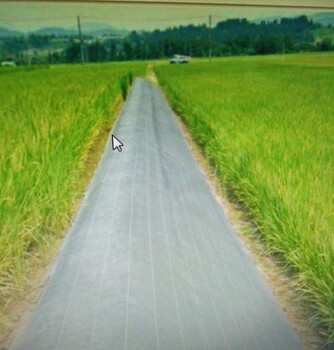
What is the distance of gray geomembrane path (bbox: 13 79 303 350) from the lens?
4.32 ft

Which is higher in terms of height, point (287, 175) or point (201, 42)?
point (201, 42)

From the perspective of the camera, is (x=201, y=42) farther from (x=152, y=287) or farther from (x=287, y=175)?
(x=152, y=287)

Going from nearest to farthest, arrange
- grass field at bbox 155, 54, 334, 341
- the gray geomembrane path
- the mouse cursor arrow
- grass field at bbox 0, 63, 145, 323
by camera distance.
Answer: the gray geomembrane path < grass field at bbox 155, 54, 334, 341 < grass field at bbox 0, 63, 145, 323 < the mouse cursor arrow

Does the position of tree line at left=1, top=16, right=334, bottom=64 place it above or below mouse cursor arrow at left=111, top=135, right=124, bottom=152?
above

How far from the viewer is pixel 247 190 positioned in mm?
2693

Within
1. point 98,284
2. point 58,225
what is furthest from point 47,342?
point 58,225

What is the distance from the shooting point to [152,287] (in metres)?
1.51

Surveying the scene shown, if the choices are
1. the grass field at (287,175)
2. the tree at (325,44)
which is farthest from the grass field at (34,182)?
the tree at (325,44)

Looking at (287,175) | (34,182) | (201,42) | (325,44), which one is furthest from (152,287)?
(201,42)

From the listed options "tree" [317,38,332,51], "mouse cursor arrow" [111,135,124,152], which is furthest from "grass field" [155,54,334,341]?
"tree" [317,38,332,51]

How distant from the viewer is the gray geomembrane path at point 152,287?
1317 mm

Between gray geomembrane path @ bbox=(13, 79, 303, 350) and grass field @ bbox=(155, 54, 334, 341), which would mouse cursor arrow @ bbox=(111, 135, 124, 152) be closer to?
grass field @ bbox=(155, 54, 334, 341)

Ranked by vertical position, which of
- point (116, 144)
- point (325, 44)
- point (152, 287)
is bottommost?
point (152, 287)

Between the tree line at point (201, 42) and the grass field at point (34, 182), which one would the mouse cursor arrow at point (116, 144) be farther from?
the tree line at point (201, 42)
